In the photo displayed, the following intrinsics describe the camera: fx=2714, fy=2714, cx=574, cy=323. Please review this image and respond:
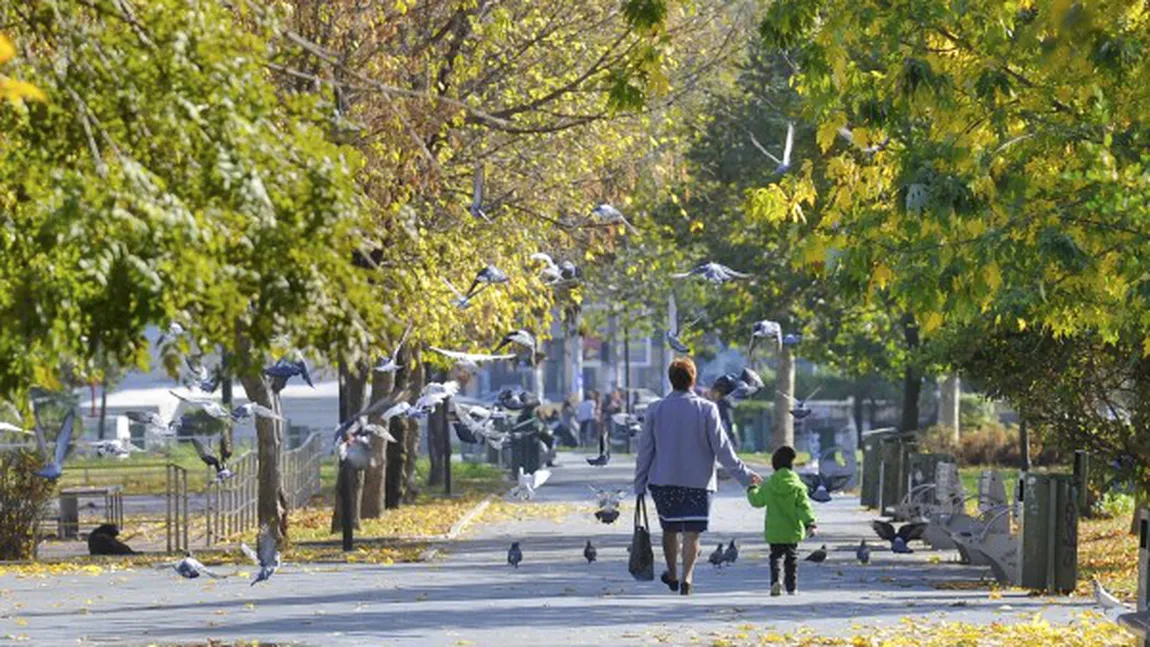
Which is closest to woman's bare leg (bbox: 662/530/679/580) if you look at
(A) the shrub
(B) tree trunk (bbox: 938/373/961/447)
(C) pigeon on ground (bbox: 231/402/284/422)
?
(C) pigeon on ground (bbox: 231/402/284/422)

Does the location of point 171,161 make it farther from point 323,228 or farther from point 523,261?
point 523,261

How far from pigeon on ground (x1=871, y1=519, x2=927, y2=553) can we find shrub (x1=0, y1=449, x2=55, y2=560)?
8.94 m

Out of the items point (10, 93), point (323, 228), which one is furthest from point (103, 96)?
point (10, 93)

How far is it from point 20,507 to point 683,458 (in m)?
12.8

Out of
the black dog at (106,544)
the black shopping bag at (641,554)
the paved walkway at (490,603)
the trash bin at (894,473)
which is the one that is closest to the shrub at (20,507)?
the black dog at (106,544)

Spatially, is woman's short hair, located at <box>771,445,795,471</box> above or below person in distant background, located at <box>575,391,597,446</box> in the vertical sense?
above

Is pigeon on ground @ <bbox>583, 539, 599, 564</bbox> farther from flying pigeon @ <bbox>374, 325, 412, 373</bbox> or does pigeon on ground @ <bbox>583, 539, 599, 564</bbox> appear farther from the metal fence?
the metal fence

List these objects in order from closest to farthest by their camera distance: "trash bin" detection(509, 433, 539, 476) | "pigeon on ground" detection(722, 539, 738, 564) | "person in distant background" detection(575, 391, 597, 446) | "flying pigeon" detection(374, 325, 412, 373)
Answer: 1. "flying pigeon" detection(374, 325, 412, 373)
2. "pigeon on ground" detection(722, 539, 738, 564)
3. "trash bin" detection(509, 433, 539, 476)
4. "person in distant background" detection(575, 391, 597, 446)

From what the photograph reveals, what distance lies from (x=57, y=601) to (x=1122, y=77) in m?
9.85

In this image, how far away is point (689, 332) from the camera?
175ft

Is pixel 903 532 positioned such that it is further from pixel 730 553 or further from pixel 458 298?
pixel 458 298

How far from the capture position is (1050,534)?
21.5 metres

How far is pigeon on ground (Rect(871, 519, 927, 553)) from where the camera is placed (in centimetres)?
2588

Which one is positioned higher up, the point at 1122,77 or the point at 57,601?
the point at 1122,77
